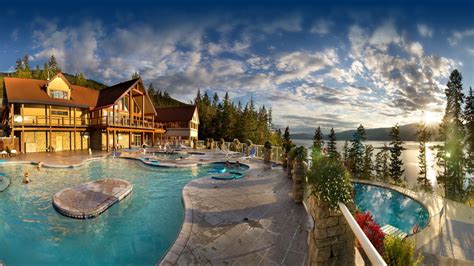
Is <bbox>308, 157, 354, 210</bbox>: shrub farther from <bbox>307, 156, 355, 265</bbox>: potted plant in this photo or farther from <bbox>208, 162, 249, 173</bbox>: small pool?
<bbox>208, 162, 249, 173</bbox>: small pool

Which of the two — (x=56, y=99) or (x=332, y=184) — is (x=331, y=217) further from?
(x=56, y=99)

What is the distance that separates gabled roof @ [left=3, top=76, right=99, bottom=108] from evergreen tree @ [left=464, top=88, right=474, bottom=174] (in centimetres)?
4189

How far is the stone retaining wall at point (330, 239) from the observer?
3.15m

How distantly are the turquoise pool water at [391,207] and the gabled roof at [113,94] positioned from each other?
2651 cm

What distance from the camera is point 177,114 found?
40531 millimetres

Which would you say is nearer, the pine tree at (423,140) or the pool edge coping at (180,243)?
the pool edge coping at (180,243)

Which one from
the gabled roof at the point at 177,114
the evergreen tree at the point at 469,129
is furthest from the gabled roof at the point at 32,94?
the evergreen tree at the point at 469,129

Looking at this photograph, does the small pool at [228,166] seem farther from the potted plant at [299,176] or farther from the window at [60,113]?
the window at [60,113]

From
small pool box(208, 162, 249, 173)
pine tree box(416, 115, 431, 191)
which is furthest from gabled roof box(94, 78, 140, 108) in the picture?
pine tree box(416, 115, 431, 191)

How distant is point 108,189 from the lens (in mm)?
9453

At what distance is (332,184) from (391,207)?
30.8 ft

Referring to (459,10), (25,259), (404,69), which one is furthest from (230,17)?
(404,69)

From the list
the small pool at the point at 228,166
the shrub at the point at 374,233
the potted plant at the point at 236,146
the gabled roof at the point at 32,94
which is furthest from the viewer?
the potted plant at the point at 236,146

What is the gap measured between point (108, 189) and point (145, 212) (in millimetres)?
2991
